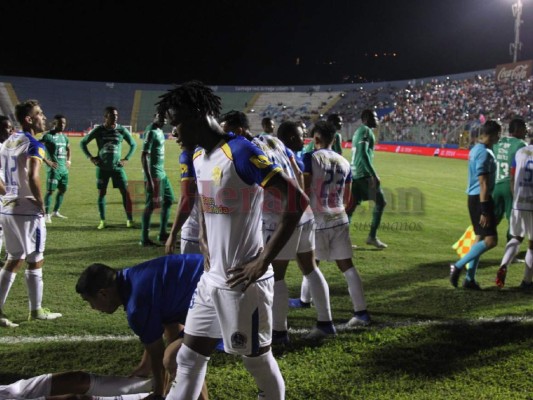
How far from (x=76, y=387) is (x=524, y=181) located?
6149 mm

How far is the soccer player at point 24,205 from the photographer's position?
5215mm

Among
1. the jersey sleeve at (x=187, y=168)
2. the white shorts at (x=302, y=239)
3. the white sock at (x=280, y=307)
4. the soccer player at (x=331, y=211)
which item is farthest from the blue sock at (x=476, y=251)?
the jersey sleeve at (x=187, y=168)

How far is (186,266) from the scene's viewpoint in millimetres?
3410

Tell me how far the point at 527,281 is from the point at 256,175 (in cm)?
568

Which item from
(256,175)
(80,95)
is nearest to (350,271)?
(256,175)

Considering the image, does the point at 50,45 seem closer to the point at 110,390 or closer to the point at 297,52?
the point at 297,52

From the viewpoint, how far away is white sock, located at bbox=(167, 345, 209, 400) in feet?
9.70

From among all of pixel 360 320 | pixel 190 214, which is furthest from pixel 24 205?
pixel 360 320

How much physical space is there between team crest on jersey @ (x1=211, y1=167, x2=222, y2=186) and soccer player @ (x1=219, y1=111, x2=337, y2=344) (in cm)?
183

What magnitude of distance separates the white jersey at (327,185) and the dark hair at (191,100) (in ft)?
7.87

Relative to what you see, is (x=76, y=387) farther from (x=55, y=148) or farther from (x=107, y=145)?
(x=55, y=148)

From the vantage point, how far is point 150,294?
3152mm

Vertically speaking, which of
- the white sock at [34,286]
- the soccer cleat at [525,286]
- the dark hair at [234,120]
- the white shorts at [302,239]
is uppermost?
the dark hair at [234,120]

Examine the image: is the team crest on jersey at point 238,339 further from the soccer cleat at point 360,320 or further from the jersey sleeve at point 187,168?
the soccer cleat at point 360,320
